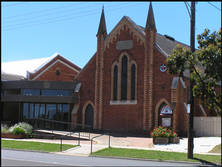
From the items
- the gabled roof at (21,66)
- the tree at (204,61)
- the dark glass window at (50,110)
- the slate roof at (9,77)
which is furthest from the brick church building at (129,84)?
the gabled roof at (21,66)

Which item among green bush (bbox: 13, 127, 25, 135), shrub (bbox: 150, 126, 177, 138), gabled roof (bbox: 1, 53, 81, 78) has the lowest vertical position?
green bush (bbox: 13, 127, 25, 135)

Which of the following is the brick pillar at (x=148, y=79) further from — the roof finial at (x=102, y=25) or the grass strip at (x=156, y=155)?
the grass strip at (x=156, y=155)

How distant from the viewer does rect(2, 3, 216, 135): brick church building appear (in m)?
26.2

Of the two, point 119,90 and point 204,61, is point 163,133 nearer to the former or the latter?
point 204,61

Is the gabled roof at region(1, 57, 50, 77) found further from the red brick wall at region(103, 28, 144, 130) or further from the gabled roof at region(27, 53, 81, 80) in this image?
the red brick wall at region(103, 28, 144, 130)

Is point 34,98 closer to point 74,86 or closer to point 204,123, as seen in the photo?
point 74,86

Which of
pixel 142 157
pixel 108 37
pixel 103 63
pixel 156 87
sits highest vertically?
pixel 108 37

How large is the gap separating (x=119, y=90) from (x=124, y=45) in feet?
14.6

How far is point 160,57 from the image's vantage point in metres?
26.7

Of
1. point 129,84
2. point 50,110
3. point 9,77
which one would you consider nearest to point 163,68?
point 129,84

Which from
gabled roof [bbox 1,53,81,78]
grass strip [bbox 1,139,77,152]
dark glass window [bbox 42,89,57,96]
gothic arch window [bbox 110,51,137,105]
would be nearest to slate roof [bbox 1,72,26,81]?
gabled roof [bbox 1,53,81,78]

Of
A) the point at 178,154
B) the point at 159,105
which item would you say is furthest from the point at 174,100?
the point at 178,154

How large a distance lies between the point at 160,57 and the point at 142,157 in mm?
14097

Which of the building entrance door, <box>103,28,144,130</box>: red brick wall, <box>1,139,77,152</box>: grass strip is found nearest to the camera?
<box>1,139,77,152</box>: grass strip
